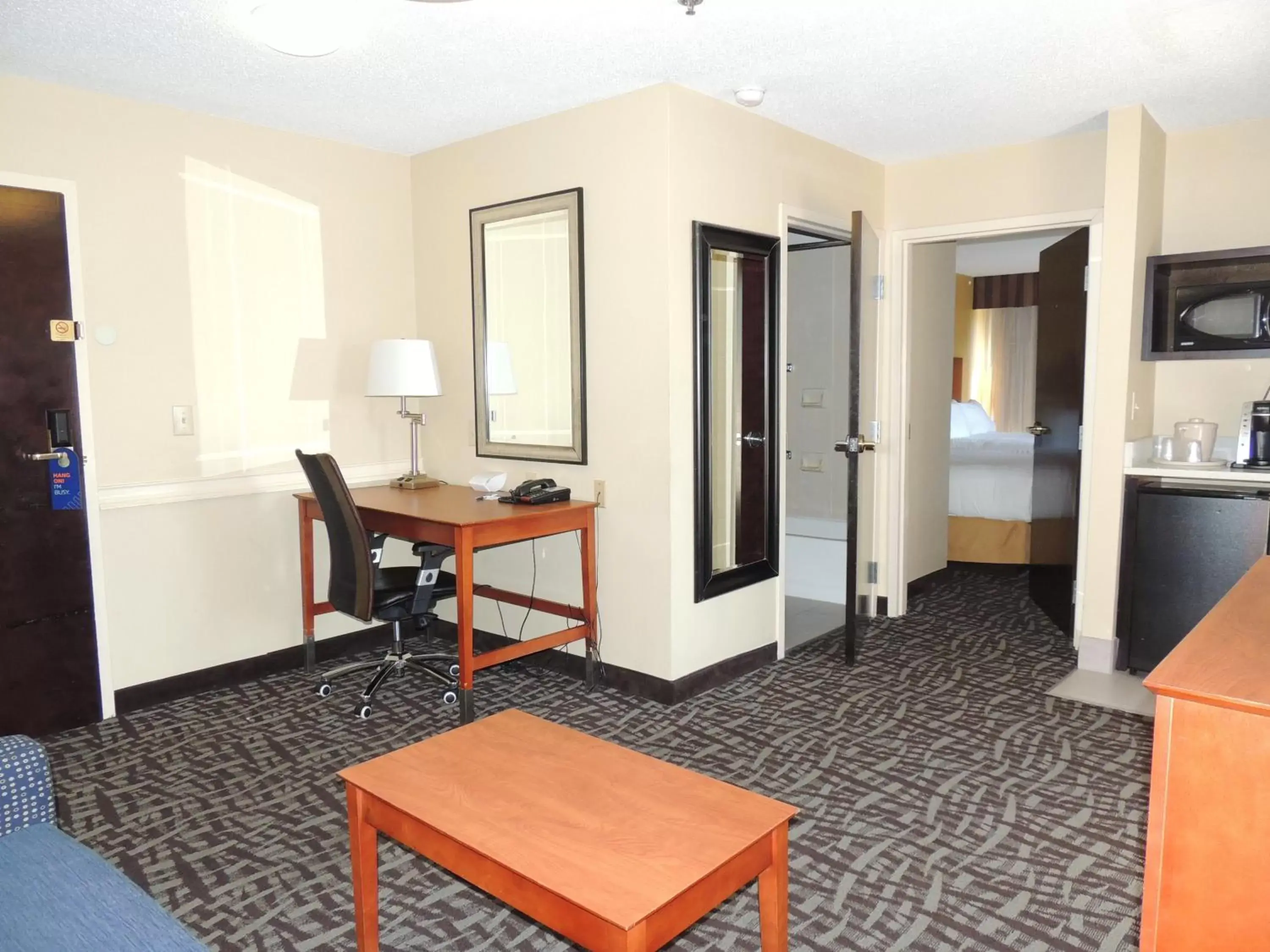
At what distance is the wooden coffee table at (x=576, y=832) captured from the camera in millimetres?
1438

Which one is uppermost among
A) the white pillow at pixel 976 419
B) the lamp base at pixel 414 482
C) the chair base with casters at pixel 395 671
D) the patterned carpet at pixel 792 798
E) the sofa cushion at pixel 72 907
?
the white pillow at pixel 976 419

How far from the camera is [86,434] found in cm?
322

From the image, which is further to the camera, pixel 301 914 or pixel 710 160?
pixel 710 160

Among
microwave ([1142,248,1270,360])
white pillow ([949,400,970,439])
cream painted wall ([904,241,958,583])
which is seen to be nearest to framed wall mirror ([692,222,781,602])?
cream painted wall ([904,241,958,583])

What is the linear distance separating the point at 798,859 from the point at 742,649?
57.6 inches

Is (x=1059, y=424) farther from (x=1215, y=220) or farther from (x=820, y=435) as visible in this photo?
(x=820, y=435)

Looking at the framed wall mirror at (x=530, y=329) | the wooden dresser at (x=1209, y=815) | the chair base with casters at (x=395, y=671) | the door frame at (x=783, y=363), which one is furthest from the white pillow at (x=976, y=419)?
the wooden dresser at (x=1209, y=815)

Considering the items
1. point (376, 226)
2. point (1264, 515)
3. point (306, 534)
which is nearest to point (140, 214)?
point (376, 226)

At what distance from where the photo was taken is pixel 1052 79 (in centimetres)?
321

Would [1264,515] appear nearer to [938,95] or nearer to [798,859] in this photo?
[938,95]

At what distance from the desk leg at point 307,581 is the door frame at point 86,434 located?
75cm

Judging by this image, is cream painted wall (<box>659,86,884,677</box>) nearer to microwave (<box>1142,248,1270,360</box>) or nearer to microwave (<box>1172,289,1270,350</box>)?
microwave (<box>1142,248,1270,360</box>)

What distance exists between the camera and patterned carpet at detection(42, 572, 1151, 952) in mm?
2076

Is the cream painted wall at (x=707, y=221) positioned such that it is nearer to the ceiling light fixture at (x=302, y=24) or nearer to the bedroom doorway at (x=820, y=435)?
the bedroom doorway at (x=820, y=435)
